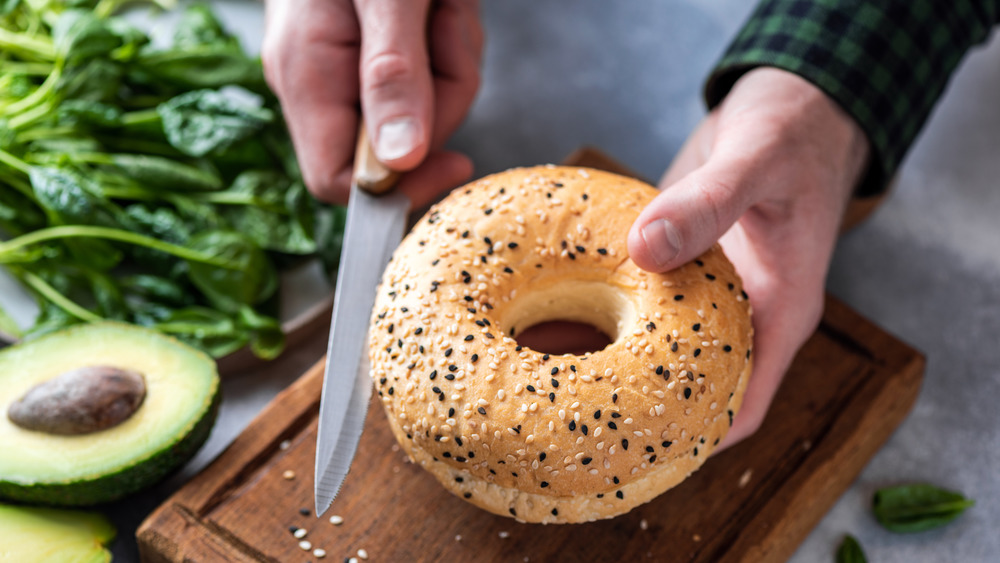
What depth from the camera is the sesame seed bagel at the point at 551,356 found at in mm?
1825

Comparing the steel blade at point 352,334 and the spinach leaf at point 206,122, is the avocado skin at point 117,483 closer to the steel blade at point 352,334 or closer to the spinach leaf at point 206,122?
the steel blade at point 352,334

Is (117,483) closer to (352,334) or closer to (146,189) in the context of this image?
(352,334)

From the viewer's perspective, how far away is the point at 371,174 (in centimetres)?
242

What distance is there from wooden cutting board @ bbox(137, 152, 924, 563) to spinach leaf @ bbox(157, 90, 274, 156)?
921 mm

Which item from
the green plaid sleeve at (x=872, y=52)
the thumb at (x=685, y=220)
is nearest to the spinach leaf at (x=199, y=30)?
the green plaid sleeve at (x=872, y=52)

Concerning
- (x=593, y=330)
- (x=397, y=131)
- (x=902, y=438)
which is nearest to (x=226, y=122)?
(x=397, y=131)

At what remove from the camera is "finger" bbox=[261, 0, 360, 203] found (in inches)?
105

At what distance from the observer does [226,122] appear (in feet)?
9.19

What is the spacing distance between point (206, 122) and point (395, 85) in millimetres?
776

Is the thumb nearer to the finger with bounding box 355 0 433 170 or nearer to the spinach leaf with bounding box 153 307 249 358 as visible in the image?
the finger with bounding box 355 0 433 170

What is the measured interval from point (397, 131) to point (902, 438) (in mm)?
1859

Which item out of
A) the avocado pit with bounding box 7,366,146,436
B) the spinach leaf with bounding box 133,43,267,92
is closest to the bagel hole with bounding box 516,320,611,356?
the avocado pit with bounding box 7,366,146,436

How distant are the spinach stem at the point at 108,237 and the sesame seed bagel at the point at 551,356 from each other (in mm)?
829

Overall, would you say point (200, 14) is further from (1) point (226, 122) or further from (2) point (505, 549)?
(2) point (505, 549)
